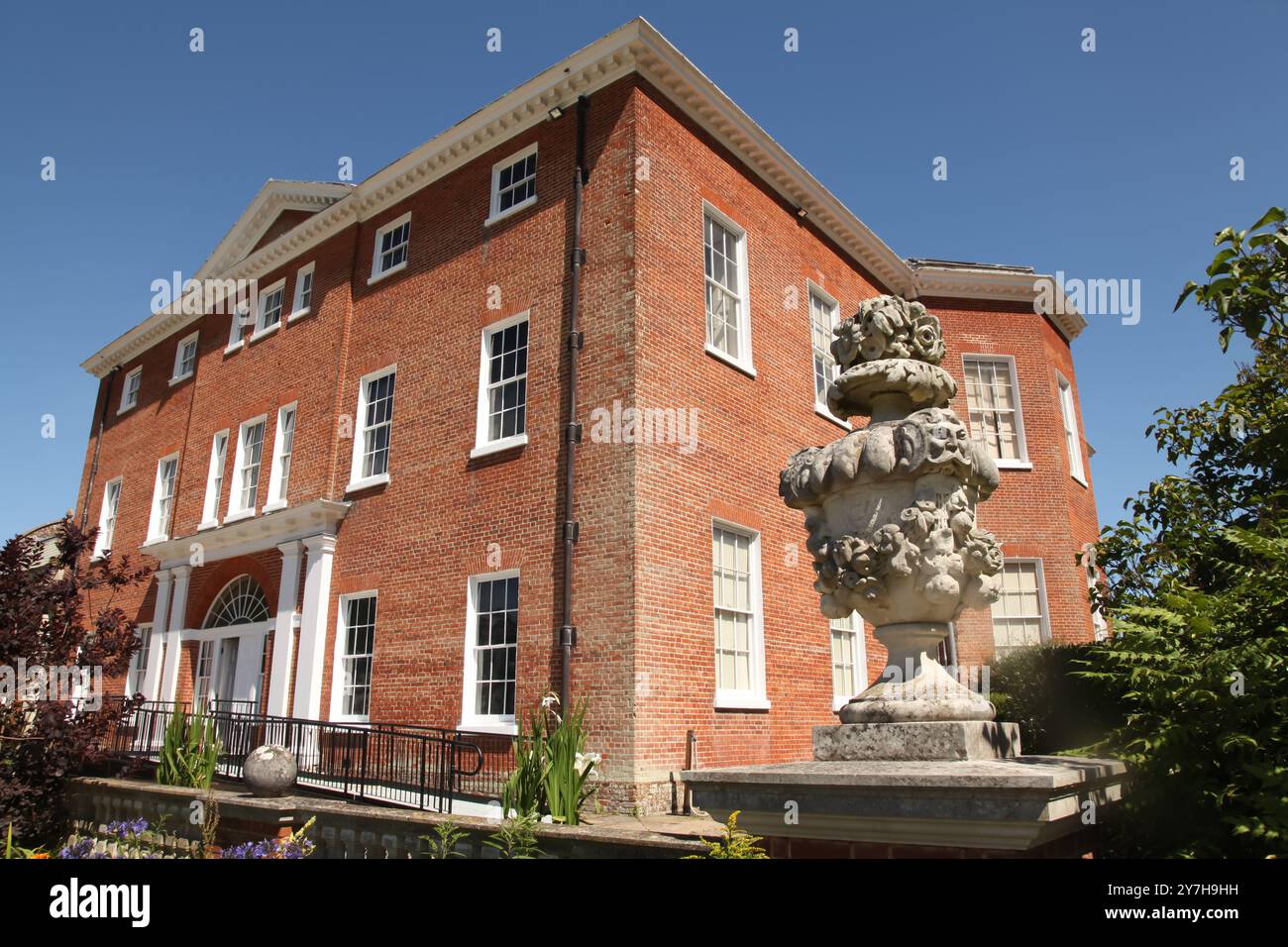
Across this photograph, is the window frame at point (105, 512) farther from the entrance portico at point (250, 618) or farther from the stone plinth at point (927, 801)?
the stone plinth at point (927, 801)

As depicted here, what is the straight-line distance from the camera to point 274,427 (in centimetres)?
1812

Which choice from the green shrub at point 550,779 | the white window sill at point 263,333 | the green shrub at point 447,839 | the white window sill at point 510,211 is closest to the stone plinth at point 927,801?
the green shrub at point 447,839

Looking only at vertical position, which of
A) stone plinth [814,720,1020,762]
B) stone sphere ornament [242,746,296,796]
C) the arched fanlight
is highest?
the arched fanlight

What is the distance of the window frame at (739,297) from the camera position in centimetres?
1330

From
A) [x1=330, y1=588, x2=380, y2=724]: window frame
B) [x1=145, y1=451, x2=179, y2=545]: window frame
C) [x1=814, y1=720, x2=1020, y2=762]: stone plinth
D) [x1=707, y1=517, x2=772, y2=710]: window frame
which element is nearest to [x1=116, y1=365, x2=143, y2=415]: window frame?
[x1=145, y1=451, x2=179, y2=545]: window frame

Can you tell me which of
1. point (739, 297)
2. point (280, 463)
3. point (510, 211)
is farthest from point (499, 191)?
point (280, 463)

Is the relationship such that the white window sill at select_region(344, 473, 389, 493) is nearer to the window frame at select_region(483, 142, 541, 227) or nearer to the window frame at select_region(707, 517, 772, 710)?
the window frame at select_region(483, 142, 541, 227)

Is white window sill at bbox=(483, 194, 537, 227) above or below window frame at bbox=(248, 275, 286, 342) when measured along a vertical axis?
below

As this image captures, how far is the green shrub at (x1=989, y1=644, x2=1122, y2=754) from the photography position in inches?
495

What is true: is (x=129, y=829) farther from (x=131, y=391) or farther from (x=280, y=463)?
(x=131, y=391)

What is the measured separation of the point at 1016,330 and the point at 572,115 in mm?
12374

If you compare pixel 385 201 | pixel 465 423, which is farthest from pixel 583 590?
pixel 385 201

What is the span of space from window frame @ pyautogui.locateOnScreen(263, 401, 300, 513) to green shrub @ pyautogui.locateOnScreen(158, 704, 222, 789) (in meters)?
5.09

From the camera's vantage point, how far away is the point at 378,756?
36.1 feet
